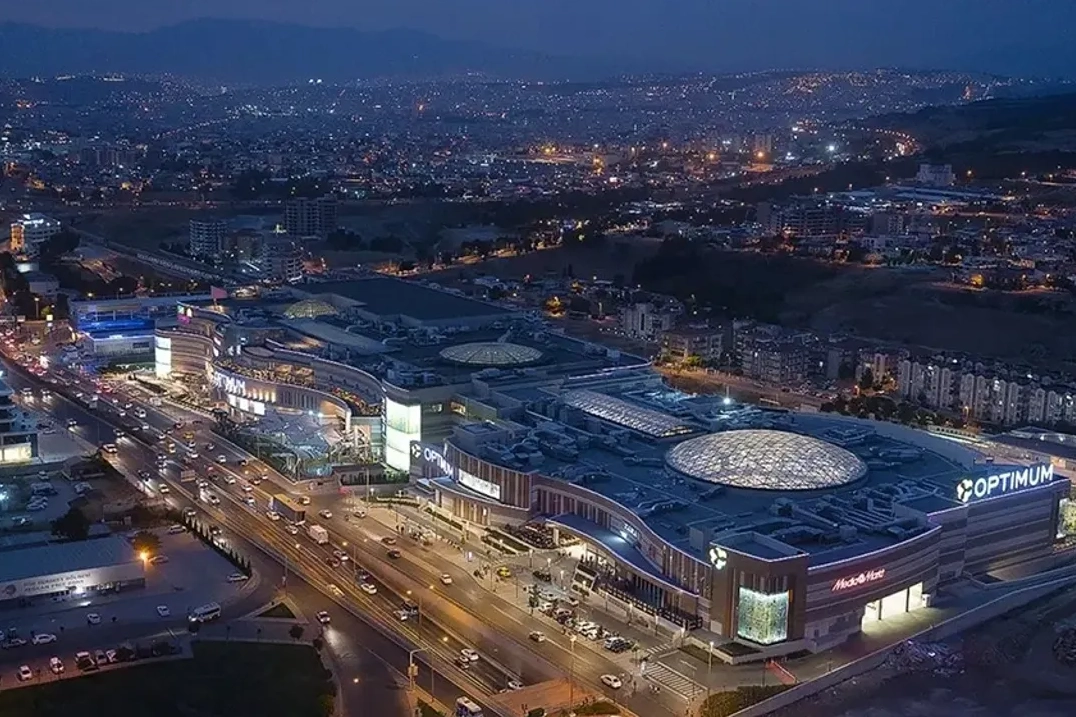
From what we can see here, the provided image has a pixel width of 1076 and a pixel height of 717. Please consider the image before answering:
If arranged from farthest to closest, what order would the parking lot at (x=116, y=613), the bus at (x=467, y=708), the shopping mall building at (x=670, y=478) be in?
the shopping mall building at (x=670, y=478), the parking lot at (x=116, y=613), the bus at (x=467, y=708)

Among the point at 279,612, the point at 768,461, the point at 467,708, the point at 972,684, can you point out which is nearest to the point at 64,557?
the point at 279,612

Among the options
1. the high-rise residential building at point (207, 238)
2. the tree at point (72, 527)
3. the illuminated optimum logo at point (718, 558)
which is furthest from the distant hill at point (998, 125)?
the tree at point (72, 527)

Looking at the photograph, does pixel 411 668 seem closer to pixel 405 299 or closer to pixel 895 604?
pixel 895 604

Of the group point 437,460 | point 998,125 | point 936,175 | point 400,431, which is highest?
point 998,125

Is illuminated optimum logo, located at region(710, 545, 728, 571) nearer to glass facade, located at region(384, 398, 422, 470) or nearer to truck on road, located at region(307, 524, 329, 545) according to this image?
truck on road, located at region(307, 524, 329, 545)

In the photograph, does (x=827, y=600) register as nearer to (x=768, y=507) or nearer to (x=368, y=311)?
(x=768, y=507)

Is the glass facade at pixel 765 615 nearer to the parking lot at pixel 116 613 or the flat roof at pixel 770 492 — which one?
the flat roof at pixel 770 492

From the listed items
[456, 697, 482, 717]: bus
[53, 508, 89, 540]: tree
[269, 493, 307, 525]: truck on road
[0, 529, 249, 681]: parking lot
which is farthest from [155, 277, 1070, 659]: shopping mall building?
[53, 508, 89, 540]: tree
